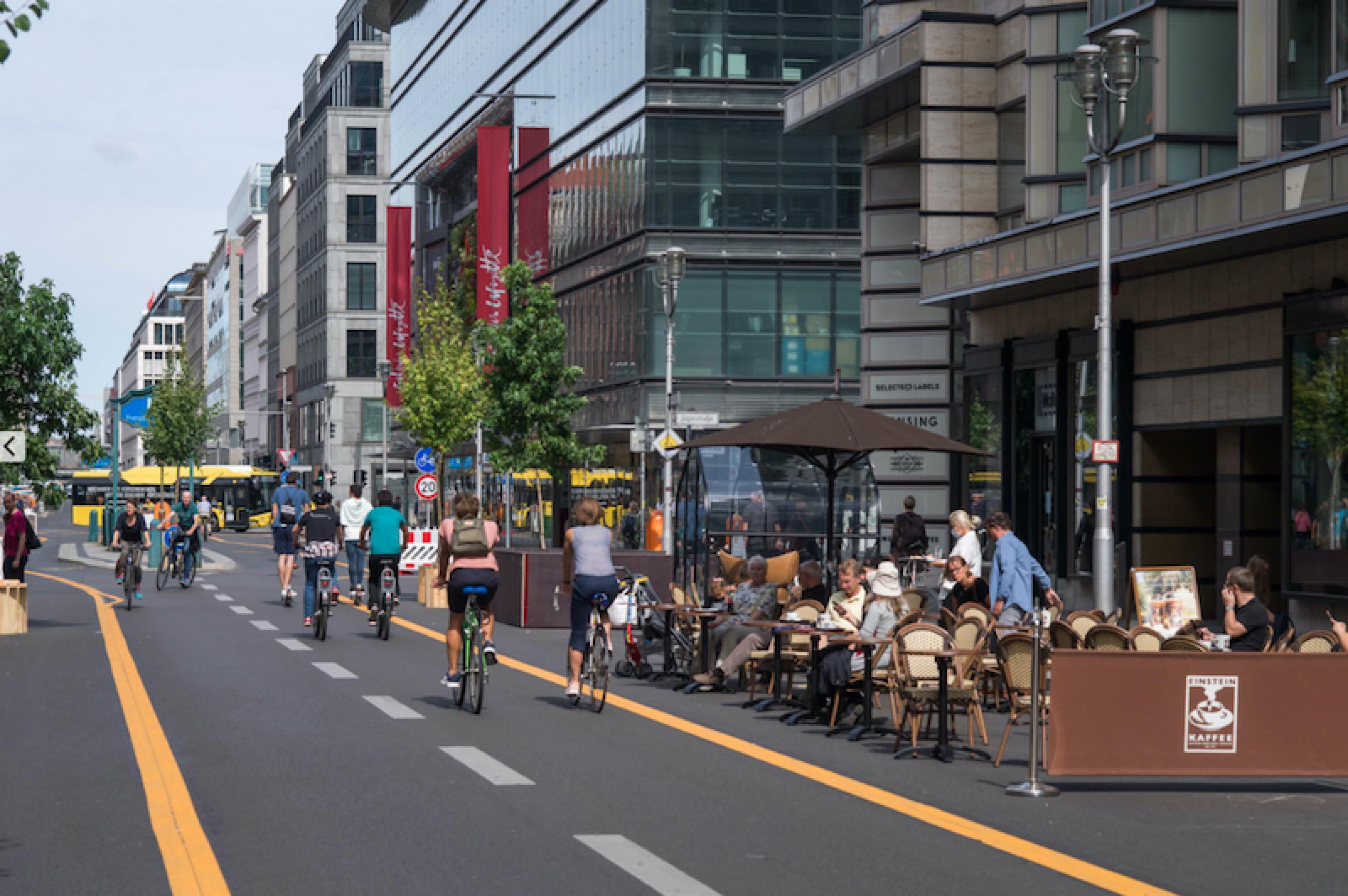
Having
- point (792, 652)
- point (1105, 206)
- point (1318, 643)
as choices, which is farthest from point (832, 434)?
point (1318, 643)

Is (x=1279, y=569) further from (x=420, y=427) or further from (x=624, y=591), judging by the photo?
(x=420, y=427)

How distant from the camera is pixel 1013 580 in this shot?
16641mm

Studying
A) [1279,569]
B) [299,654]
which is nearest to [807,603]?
[299,654]

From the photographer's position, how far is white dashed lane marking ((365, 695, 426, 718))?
1386 centimetres

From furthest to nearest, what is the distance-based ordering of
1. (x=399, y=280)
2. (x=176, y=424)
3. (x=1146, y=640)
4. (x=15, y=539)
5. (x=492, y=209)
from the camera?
(x=176, y=424) < (x=399, y=280) < (x=492, y=209) < (x=15, y=539) < (x=1146, y=640)

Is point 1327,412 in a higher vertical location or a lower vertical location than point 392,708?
higher

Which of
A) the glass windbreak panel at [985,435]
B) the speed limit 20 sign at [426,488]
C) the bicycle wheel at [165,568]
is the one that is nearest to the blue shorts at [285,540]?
the bicycle wheel at [165,568]

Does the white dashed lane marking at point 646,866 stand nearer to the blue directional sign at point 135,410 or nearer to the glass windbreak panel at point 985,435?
the glass windbreak panel at point 985,435

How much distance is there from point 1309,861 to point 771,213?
1564 inches

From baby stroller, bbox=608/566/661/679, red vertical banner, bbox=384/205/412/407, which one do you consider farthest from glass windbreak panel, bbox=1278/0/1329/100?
red vertical banner, bbox=384/205/412/407

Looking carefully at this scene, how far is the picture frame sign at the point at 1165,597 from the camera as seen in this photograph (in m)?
18.2

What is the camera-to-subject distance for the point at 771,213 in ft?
156

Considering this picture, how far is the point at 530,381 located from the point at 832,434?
2411 centimetres

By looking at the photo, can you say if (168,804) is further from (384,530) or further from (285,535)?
(285,535)
